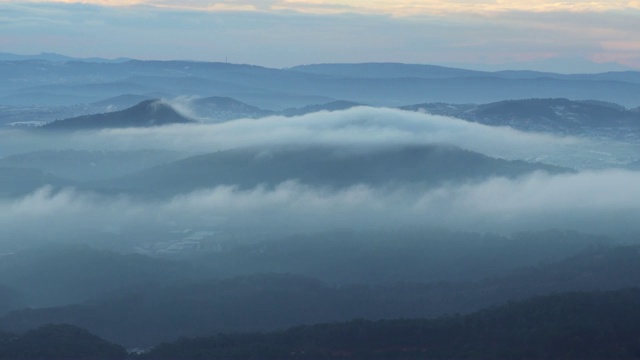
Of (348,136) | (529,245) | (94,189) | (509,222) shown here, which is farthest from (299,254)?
(348,136)

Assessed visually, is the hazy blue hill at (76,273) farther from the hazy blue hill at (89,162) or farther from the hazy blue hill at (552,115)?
the hazy blue hill at (552,115)

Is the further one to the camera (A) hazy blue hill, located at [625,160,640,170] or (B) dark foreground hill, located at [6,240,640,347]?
(A) hazy blue hill, located at [625,160,640,170]

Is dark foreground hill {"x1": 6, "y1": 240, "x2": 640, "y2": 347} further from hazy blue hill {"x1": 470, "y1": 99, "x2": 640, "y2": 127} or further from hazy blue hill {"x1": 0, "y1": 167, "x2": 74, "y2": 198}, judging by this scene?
hazy blue hill {"x1": 470, "y1": 99, "x2": 640, "y2": 127}

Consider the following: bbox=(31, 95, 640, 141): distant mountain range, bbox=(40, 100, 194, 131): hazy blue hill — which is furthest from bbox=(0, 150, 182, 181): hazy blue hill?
bbox=(31, 95, 640, 141): distant mountain range

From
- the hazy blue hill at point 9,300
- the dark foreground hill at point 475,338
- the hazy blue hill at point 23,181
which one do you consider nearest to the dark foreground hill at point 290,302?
the hazy blue hill at point 9,300

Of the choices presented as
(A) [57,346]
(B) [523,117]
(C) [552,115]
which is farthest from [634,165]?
(A) [57,346]
